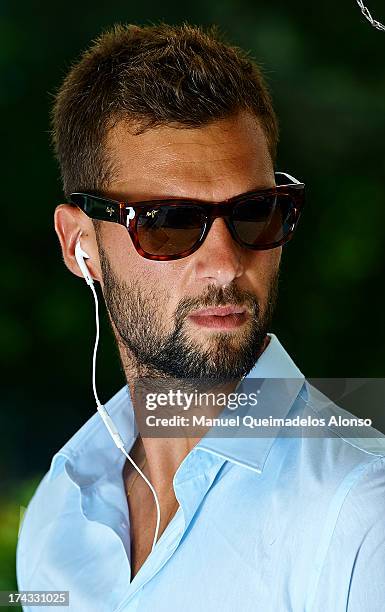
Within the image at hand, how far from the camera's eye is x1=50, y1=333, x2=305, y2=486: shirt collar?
1016 millimetres

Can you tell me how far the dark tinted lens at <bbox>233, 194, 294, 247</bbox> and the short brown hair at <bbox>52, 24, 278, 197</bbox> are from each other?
0.37 ft

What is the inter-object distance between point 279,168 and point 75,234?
1072 millimetres

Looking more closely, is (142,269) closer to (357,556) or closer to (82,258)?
(82,258)

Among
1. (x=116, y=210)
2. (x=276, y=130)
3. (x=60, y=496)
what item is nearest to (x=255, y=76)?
(x=276, y=130)

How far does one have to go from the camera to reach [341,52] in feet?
7.50

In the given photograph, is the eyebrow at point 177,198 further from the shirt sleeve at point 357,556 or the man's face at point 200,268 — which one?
the shirt sleeve at point 357,556

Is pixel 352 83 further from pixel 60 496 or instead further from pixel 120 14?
pixel 60 496

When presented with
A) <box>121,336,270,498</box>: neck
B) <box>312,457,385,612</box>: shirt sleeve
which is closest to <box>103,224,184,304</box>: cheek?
<box>121,336,270,498</box>: neck

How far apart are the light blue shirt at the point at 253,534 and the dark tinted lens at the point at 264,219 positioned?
151 mm

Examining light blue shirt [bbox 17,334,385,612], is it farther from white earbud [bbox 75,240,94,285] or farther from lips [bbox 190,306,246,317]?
white earbud [bbox 75,240,94,285]

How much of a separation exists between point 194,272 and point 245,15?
4.60 ft

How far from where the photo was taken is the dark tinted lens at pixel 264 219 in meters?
1.04

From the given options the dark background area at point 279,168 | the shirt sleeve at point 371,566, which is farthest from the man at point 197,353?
the dark background area at point 279,168

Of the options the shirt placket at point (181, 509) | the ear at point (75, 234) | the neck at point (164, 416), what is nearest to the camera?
the shirt placket at point (181, 509)
